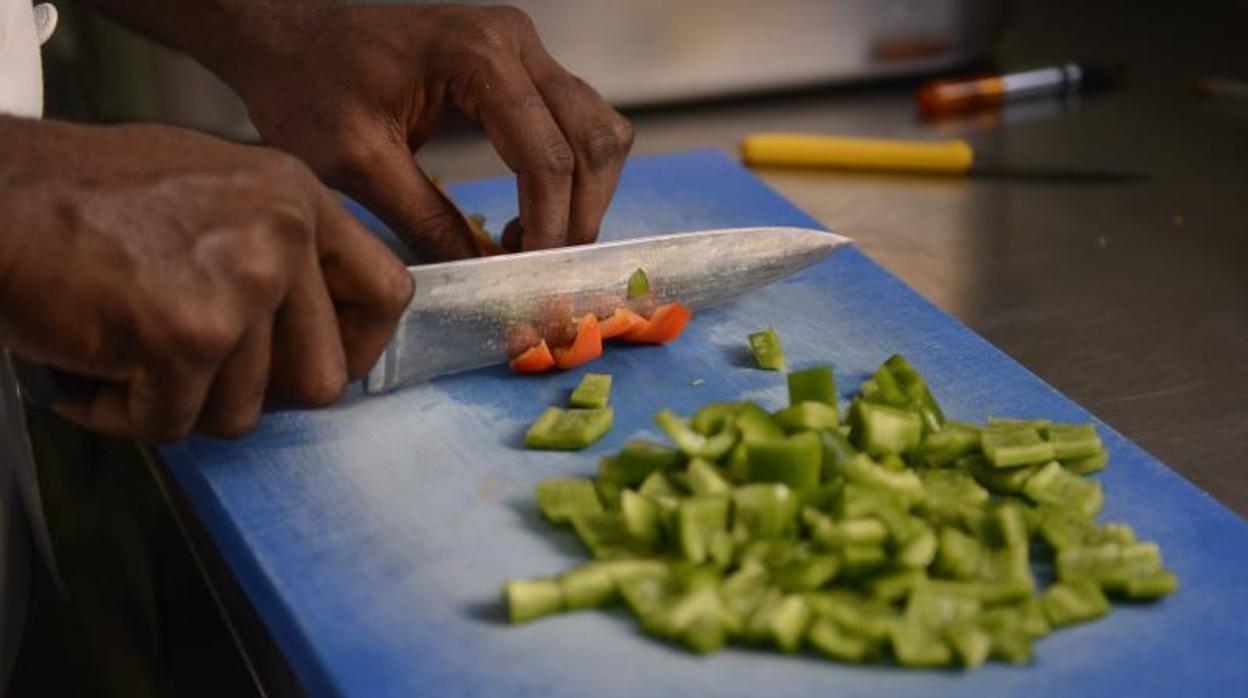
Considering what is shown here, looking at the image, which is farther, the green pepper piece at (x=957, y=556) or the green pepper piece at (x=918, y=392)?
the green pepper piece at (x=918, y=392)

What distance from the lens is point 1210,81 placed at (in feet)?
7.52

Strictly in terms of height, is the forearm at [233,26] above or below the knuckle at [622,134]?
above

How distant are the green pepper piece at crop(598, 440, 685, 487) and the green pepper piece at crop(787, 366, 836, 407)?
0.12m

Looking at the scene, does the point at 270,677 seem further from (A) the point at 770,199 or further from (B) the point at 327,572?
(A) the point at 770,199

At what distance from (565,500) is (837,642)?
0.80 ft

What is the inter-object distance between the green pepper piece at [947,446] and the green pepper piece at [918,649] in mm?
216

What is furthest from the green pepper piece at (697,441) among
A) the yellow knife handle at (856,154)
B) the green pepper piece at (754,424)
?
the yellow knife handle at (856,154)

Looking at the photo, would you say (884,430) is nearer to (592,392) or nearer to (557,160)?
(592,392)

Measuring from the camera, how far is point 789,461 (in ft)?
3.93

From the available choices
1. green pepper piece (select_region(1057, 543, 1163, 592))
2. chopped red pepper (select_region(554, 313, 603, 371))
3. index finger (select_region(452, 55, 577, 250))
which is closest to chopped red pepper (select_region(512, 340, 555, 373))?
chopped red pepper (select_region(554, 313, 603, 371))

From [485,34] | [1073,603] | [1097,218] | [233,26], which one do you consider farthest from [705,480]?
[1097,218]

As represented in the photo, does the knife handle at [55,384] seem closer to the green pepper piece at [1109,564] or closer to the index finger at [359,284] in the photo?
the index finger at [359,284]

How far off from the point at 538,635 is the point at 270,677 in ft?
0.89

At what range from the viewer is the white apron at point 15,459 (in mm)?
1342
